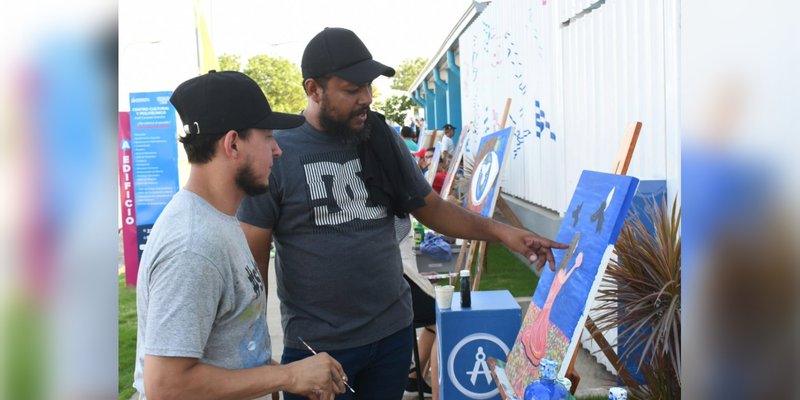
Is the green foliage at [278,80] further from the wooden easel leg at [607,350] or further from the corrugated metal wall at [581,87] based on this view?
the wooden easel leg at [607,350]

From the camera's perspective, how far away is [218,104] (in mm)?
1650

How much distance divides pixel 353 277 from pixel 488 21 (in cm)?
949

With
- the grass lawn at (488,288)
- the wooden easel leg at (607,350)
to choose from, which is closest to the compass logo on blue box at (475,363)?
the wooden easel leg at (607,350)

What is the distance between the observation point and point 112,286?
56cm

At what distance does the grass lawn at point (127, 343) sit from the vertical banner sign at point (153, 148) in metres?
1.01

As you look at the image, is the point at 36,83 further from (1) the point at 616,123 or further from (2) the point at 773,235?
(1) the point at 616,123

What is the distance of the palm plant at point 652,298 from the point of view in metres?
2.96

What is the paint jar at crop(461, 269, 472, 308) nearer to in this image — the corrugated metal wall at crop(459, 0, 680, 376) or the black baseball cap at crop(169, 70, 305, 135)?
the corrugated metal wall at crop(459, 0, 680, 376)

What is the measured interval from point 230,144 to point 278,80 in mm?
Answer: 69228

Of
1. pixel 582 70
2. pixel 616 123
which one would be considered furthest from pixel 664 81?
pixel 582 70

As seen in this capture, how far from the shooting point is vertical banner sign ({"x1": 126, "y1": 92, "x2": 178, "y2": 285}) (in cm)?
708

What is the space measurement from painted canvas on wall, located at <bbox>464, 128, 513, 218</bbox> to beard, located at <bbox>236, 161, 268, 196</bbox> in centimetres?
352

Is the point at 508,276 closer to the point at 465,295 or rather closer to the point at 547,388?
the point at 465,295

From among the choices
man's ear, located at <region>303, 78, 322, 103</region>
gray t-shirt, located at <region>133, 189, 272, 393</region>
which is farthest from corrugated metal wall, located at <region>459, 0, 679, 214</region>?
gray t-shirt, located at <region>133, 189, 272, 393</region>
